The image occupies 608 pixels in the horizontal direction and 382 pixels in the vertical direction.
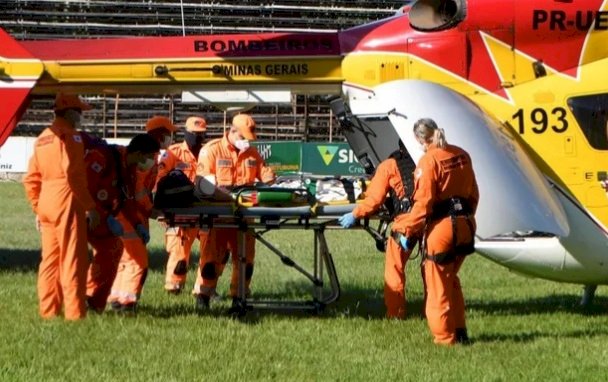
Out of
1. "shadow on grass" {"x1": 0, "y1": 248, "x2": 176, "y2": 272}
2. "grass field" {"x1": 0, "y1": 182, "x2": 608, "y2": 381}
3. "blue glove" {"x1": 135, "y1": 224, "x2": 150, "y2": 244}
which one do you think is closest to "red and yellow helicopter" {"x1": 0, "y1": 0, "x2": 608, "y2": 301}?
"grass field" {"x1": 0, "y1": 182, "x2": 608, "y2": 381}

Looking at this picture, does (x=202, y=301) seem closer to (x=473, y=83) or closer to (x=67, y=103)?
(x=67, y=103)

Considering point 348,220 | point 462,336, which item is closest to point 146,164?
point 348,220

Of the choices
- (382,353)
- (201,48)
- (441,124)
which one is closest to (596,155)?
(441,124)

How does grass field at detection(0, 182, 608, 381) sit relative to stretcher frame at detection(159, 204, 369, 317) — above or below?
below

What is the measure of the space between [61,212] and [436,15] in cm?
375

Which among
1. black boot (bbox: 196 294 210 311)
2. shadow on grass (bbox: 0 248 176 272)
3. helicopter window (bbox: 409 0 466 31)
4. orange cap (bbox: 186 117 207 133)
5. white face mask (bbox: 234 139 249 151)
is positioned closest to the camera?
helicopter window (bbox: 409 0 466 31)

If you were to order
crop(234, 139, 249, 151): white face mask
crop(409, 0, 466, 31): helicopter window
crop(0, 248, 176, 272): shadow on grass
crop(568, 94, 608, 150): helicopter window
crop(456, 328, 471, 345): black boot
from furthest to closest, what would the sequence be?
1. crop(0, 248, 176, 272): shadow on grass
2. crop(234, 139, 249, 151): white face mask
3. crop(409, 0, 466, 31): helicopter window
4. crop(568, 94, 608, 150): helicopter window
5. crop(456, 328, 471, 345): black boot

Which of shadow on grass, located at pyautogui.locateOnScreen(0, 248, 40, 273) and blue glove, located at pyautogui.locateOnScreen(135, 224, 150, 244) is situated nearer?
blue glove, located at pyautogui.locateOnScreen(135, 224, 150, 244)

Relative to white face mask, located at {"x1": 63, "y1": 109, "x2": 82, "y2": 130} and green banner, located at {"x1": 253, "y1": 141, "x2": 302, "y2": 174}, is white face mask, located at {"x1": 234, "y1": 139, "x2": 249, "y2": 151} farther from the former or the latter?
green banner, located at {"x1": 253, "y1": 141, "x2": 302, "y2": 174}

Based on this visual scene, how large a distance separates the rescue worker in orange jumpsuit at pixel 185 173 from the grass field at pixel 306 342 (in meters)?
0.24

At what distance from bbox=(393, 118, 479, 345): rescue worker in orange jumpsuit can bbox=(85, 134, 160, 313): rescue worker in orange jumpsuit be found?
251 cm

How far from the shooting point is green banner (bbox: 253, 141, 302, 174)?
31.8m

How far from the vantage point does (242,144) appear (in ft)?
32.8

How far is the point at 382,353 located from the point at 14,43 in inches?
182
